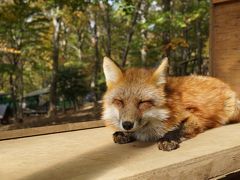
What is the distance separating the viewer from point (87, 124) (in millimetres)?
3783

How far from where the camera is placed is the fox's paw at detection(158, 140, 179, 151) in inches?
97.5

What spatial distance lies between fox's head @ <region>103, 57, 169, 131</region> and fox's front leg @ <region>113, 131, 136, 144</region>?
0.10 m

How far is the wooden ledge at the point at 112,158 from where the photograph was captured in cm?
183

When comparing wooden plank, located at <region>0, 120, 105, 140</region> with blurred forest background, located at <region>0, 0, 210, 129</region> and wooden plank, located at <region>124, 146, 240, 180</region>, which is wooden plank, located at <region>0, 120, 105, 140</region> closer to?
wooden plank, located at <region>124, 146, 240, 180</region>

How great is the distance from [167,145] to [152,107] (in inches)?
12.2

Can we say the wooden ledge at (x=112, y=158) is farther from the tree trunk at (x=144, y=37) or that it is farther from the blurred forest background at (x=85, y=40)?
the tree trunk at (x=144, y=37)

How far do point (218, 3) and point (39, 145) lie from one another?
327 cm

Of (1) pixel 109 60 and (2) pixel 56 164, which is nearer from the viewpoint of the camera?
(2) pixel 56 164

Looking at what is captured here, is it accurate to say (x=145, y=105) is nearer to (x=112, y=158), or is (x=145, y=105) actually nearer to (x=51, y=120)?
(x=112, y=158)

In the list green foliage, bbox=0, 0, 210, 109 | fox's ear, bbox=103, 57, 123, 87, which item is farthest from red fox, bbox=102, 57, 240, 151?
green foliage, bbox=0, 0, 210, 109

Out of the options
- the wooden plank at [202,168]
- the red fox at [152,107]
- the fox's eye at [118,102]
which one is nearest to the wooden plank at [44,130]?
the red fox at [152,107]

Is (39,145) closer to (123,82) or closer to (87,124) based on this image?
(123,82)

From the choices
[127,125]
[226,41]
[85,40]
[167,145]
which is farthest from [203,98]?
[85,40]

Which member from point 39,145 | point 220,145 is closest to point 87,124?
point 39,145
